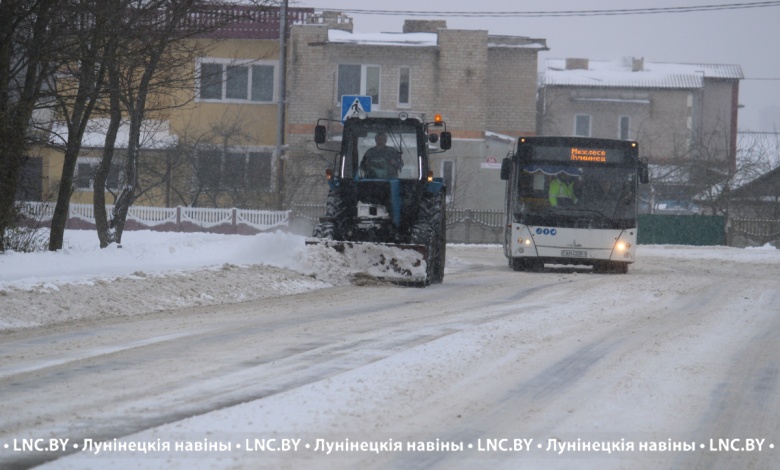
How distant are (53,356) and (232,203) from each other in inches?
1163

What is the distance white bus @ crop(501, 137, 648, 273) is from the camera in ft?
72.3

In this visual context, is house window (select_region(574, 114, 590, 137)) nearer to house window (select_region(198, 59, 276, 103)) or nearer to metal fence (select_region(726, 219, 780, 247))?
metal fence (select_region(726, 219, 780, 247))

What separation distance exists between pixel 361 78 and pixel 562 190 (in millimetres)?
21223

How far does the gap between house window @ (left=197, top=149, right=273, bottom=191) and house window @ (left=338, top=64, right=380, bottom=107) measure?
6.80 metres

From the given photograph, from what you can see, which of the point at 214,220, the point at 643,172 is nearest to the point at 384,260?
the point at 643,172

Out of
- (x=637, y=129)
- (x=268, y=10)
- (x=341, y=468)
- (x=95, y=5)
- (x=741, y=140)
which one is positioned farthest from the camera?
(x=741, y=140)

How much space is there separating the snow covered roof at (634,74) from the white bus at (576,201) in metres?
44.1

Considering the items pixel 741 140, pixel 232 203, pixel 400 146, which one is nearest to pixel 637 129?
pixel 741 140

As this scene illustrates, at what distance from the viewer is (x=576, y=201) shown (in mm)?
22297

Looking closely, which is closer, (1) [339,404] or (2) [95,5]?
(1) [339,404]

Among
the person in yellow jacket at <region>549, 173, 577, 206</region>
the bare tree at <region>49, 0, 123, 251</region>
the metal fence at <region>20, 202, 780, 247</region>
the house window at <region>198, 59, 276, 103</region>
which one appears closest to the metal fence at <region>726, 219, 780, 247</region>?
the metal fence at <region>20, 202, 780, 247</region>

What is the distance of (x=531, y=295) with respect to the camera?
48.6ft

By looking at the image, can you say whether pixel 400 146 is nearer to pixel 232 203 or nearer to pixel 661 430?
pixel 661 430

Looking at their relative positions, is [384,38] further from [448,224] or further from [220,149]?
[220,149]
